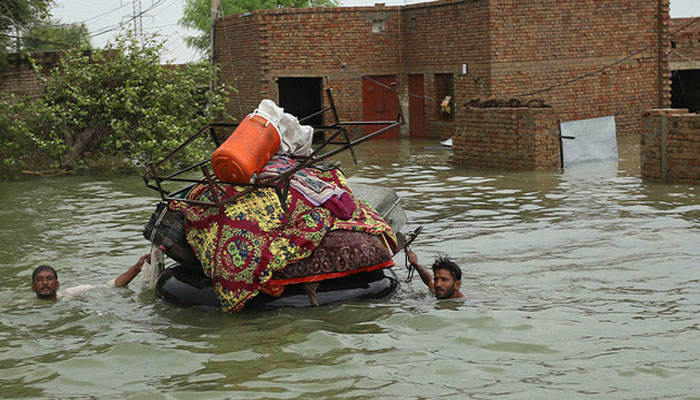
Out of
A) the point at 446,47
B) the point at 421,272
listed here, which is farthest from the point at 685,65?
the point at 421,272

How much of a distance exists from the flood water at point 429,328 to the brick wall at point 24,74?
10.6 metres

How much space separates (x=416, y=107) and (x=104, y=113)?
11.0 meters

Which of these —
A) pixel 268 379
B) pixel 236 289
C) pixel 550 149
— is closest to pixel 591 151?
pixel 550 149

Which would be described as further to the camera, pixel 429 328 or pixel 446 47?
pixel 446 47

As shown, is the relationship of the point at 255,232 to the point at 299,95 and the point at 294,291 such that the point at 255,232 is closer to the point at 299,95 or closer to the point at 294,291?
the point at 294,291

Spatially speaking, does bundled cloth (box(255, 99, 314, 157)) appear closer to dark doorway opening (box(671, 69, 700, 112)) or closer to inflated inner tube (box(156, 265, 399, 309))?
inflated inner tube (box(156, 265, 399, 309))

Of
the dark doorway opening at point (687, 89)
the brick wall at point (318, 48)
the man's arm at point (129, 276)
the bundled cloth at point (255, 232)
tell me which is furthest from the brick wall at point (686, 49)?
the man's arm at point (129, 276)

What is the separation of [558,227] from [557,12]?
1396 centimetres

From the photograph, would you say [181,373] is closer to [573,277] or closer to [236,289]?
[236,289]

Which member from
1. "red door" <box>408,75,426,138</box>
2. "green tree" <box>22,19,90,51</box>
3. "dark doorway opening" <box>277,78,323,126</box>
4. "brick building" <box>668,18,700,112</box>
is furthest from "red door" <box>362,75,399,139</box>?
"green tree" <box>22,19,90,51</box>

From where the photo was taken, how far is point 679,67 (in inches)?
1055

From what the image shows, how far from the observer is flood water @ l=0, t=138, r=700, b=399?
A: 20.2 ft

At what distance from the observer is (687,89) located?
3088 cm

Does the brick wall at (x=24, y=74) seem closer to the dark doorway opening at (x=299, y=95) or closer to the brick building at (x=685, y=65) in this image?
the dark doorway opening at (x=299, y=95)
